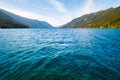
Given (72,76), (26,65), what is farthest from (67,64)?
(26,65)

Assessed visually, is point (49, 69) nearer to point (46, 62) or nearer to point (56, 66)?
point (56, 66)

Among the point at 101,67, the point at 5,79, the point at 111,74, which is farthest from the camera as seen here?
the point at 101,67

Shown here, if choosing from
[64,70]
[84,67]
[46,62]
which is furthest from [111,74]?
[46,62]

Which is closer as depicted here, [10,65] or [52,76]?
[52,76]

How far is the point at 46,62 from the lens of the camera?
66.9ft

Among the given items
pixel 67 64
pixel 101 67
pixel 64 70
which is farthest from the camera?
pixel 67 64

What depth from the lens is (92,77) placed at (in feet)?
48.9

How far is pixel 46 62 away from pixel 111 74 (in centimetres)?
935

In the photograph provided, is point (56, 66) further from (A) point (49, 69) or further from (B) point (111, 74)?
(B) point (111, 74)

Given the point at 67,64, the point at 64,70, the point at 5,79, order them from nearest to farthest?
the point at 5,79 < the point at 64,70 < the point at 67,64

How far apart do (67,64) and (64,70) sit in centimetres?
251

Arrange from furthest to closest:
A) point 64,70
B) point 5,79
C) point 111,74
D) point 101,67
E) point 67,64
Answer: point 67,64
point 101,67
point 64,70
point 111,74
point 5,79

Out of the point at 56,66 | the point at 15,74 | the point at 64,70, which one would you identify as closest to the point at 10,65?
the point at 15,74

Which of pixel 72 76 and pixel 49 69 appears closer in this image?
pixel 72 76
